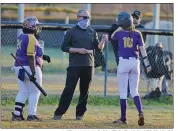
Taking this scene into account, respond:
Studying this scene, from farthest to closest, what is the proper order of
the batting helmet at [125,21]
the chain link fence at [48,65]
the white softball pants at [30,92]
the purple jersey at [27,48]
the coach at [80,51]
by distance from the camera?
1. the chain link fence at [48,65]
2. the coach at [80,51]
3. the white softball pants at [30,92]
4. the purple jersey at [27,48]
5. the batting helmet at [125,21]

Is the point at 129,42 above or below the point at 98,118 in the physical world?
above

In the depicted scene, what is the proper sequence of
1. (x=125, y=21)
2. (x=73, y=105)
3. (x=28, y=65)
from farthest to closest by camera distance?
(x=73, y=105)
(x=28, y=65)
(x=125, y=21)

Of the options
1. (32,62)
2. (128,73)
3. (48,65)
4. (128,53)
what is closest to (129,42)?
(128,53)

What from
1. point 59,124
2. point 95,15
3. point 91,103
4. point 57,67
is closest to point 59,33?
point 57,67

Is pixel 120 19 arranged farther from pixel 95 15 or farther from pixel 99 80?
pixel 95 15

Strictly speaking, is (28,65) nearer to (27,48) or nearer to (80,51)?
(27,48)

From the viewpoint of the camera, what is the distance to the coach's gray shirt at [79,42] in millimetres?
11852

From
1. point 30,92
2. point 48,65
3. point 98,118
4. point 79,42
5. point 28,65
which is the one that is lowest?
point 98,118

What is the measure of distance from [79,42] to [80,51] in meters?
0.18

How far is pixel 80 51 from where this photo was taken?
1180 centimetres

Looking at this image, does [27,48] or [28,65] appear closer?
[27,48]

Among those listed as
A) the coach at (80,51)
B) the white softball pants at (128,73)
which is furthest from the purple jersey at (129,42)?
the coach at (80,51)

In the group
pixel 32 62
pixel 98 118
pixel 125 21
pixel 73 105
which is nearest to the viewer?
pixel 125 21

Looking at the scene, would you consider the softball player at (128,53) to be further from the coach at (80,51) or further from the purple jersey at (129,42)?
the coach at (80,51)
